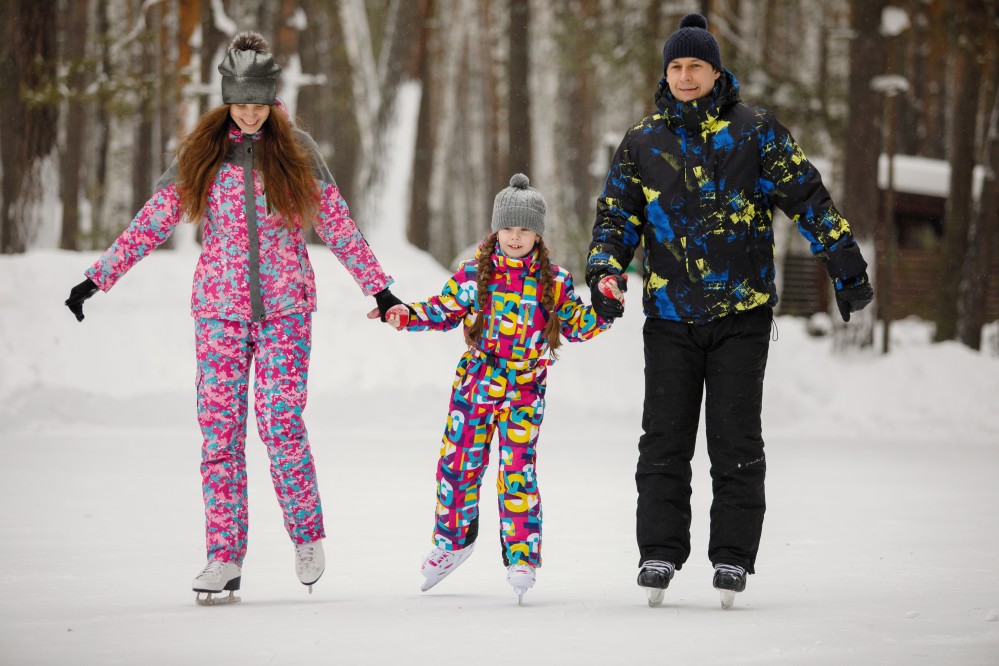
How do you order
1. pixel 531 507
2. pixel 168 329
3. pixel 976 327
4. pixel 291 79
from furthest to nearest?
pixel 291 79, pixel 976 327, pixel 168 329, pixel 531 507

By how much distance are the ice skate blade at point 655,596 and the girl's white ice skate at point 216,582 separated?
1388mm

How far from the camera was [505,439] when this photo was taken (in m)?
4.88

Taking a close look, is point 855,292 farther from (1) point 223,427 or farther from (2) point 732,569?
(1) point 223,427

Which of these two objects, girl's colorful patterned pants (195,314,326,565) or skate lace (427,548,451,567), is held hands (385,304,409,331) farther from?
skate lace (427,548,451,567)

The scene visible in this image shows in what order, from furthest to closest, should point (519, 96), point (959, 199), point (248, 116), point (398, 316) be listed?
point (519, 96), point (959, 199), point (398, 316), point (248, 116)

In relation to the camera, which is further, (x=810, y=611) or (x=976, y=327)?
(x=976, y=327)

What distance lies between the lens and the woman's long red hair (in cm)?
470

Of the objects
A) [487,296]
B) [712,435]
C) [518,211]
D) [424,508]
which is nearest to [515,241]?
[518,211]

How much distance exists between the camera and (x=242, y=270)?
4680mm

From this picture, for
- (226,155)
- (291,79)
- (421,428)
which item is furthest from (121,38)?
(226,155)

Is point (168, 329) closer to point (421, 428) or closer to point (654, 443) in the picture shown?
point (421, 428)

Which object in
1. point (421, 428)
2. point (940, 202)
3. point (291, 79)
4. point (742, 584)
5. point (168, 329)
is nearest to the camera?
point (742, 584)

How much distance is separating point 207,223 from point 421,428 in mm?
7510

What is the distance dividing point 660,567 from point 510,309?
3.38ft
